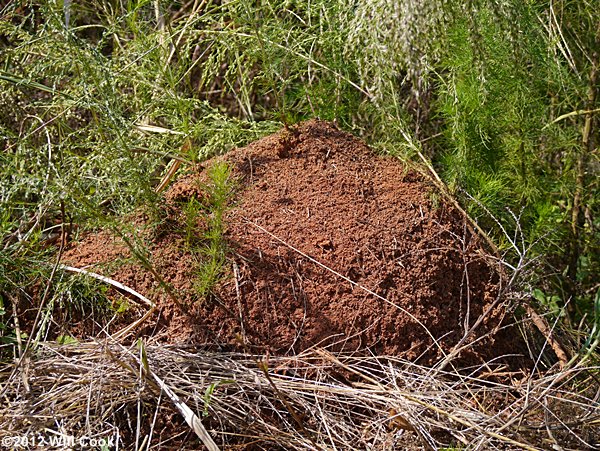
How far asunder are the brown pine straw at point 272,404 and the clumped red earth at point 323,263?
101 millimetres

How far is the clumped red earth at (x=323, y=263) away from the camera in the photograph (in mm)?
2400

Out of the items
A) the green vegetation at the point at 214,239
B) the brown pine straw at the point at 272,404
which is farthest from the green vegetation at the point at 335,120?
the brown pine straw at the point at 272,404

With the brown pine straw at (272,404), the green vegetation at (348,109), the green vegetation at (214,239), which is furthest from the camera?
the green vegetation at (348,109)

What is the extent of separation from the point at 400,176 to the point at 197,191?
0.69 m

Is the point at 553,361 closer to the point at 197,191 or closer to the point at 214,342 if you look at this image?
the point at 214,342

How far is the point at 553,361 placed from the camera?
8.62 ft

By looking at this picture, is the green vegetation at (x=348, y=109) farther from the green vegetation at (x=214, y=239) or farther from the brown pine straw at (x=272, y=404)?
the brown pine straw at (x=272, y=404)

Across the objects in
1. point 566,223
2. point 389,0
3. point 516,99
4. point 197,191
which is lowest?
point 566,223

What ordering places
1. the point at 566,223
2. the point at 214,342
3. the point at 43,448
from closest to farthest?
the point at 43,448, the point at 214,342, the point at 566,223

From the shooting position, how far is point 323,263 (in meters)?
2.50

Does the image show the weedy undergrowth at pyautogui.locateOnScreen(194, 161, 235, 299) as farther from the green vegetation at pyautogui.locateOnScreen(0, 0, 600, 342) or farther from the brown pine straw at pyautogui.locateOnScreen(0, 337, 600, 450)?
the brown pine straw at pyautogui.locateOnScreen(0, 337, 600, 450)

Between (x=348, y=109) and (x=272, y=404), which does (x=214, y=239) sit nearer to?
(x=272, y=404)

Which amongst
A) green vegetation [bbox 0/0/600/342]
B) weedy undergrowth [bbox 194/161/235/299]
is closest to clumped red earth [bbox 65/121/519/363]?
weedy undergrowth [bbox 194/161/235/299]

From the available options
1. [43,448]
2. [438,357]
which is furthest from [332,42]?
[43,448]
